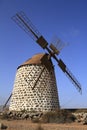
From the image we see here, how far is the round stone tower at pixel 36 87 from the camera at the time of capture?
43.7 m

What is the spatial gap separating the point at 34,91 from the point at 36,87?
2.08 ft

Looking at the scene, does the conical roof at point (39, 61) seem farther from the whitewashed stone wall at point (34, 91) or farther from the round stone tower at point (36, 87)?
the whitewashed stone wall at point (34, 91)

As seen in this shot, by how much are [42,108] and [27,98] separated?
2.57m

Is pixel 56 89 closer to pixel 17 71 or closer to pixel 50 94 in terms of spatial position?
pixel 50 94

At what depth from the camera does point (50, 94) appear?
4447 cm

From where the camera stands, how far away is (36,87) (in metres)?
44.1

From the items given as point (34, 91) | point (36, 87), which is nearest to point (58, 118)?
point (34, 91)

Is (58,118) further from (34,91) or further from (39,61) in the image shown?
(39,61)

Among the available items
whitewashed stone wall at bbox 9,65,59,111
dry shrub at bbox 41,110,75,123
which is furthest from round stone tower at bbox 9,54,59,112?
dry shrub at bbox 41,110,75,123

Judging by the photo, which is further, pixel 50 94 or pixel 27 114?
pixel 50 94

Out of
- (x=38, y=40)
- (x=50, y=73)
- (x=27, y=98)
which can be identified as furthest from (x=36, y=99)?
(x=38, y=40)

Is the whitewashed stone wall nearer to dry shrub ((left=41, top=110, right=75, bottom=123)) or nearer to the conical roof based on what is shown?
the conical roof

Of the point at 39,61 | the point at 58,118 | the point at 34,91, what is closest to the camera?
the point at 58,118

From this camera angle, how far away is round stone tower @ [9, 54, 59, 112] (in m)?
43.7
